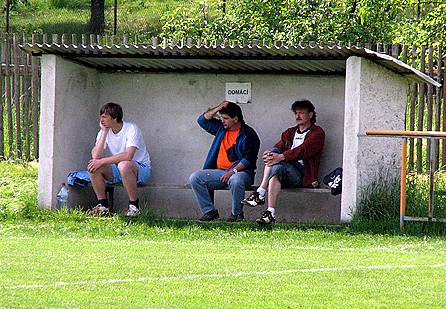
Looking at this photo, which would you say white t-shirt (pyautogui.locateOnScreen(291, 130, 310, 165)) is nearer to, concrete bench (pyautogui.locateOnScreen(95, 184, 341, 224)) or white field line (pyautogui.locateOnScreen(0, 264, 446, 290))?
concrete bench (pyautogui.locateOnScreen(95, 184, 341, 224))

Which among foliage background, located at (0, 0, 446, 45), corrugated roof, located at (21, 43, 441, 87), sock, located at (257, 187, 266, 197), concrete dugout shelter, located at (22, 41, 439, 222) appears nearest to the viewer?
corrugated roof, located at (21, 43, 441, 87)

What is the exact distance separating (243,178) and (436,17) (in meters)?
7.79

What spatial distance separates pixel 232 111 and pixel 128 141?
4.43ft

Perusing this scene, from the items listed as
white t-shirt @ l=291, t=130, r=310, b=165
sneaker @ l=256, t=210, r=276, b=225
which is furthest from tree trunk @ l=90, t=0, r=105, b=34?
sneaker @ l=256, t=210, r=276, b=225

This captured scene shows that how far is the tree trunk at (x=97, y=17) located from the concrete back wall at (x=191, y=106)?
18.1 m

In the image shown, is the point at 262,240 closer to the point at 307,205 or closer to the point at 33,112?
the point at 307,205

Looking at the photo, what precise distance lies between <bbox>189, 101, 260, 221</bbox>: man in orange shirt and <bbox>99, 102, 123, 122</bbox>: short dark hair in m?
1.02

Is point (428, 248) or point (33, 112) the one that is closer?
point (428, 248)

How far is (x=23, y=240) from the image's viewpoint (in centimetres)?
1230

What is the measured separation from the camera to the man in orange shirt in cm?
1438

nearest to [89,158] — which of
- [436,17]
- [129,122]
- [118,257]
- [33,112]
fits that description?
[129,122]

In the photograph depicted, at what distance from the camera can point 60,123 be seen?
1525cm

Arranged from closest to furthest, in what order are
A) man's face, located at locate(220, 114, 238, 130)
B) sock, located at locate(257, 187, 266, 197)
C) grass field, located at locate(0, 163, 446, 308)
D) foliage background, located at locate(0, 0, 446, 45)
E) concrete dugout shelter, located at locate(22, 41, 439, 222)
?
grass field, located at locate(0, 163, 446, 308) < concrete dugout shelter, located at locate(22, 41, 439, 222) < sock, located at locate(257, 187, 266, 197) < man's face, located at locate(220, 114, 238, 130) < foliage background, located at locate(0, 0, 446, 45)

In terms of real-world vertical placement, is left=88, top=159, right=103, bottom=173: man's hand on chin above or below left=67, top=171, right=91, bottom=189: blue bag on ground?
above
